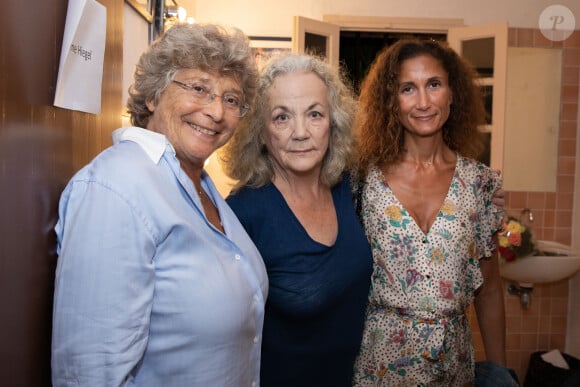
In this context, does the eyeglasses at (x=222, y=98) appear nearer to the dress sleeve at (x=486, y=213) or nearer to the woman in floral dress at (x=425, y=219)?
the woman in floral dress at (x=425, y=219)

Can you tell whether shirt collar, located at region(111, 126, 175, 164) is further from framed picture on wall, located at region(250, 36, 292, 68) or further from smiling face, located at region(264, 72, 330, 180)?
framed picture on wall, located at region(250, 36, 292, 68)

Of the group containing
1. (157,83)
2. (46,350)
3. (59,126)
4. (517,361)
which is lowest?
(517,361)

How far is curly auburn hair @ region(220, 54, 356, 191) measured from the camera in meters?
1.46

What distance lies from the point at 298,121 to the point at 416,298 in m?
0.59

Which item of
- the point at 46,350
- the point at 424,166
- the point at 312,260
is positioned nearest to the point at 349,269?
the point at 312,260

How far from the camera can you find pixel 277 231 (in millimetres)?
1390

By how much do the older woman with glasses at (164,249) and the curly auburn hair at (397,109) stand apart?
61 cm

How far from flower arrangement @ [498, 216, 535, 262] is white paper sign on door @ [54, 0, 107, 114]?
2780mm

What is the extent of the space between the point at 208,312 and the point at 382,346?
74 centimetres

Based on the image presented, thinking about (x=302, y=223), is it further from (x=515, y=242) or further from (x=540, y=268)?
(x=540, y=268)

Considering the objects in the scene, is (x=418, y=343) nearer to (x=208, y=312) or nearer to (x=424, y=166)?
(x=424, y=166)

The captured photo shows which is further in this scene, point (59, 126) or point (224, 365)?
point (224, 365)

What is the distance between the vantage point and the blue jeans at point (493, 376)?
1.56m

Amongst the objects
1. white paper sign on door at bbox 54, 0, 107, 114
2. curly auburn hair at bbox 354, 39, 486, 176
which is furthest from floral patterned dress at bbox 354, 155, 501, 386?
white paper sign on door at bbox 54, 0, 107, 114
